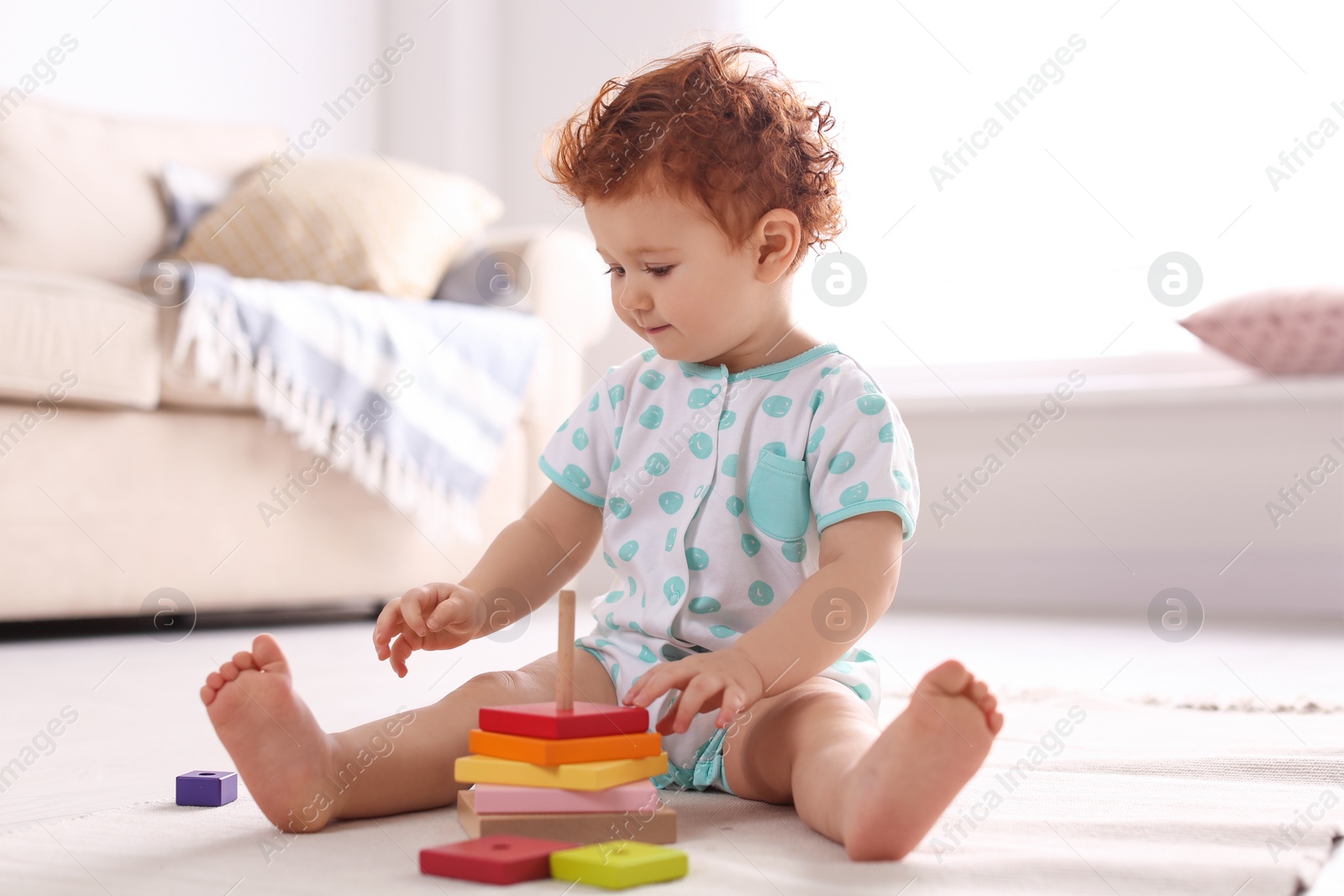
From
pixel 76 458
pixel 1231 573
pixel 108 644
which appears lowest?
pixel 108 644

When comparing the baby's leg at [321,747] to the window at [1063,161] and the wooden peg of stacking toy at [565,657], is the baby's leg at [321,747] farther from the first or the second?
the window at [1063,161]

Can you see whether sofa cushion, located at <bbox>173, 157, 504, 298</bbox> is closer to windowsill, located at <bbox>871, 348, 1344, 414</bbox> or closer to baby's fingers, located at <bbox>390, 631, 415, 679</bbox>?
windowsill, located at <bbox>871, 348, 1344, 414</bbox>

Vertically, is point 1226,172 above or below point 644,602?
above

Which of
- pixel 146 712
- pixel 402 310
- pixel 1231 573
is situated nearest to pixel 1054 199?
pixel 1231 573

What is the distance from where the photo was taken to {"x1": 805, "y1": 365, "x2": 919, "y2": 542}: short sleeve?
2.64 ft

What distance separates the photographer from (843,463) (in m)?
0.83

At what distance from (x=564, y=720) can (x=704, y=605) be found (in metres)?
0.21

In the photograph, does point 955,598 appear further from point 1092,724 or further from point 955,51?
point 1092,724

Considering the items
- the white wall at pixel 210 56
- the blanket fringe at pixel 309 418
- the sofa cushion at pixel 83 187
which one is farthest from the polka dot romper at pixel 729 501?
the white wall at pixel 210 56

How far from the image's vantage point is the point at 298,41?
3041 mm

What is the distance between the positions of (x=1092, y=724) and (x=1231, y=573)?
1.27m

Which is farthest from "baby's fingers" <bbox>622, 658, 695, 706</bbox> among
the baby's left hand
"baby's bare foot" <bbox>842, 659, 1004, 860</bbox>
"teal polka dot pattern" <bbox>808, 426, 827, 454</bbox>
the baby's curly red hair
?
the baby's curly red hair

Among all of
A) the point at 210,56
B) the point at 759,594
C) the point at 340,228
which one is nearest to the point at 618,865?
the point at 759,594

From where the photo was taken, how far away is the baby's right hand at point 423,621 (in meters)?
0.79
